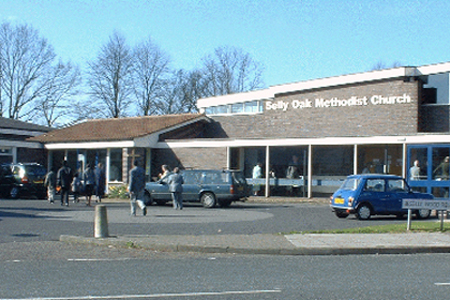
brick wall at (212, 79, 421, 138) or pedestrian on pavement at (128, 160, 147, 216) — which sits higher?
brick wall at (212, 79, 421, 138)

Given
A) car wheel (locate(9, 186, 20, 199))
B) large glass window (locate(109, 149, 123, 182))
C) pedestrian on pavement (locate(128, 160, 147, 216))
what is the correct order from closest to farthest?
1. pedestrian on pavement (locate(128, 160, 147, 216))
2. car wheel (locate(9, 186, 20, 199))
3. large glass window (locate(109, 149, 123, 182))

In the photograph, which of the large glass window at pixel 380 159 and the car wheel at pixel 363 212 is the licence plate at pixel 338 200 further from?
the large glass window at pixel 380 159

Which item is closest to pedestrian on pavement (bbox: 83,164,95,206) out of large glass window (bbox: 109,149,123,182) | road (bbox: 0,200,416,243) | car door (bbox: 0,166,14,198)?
road (bbox: 0,200,416,243)

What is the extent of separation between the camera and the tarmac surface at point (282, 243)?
12.8 metres

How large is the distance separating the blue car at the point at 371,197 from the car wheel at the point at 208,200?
608 centimetres

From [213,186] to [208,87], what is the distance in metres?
47.8

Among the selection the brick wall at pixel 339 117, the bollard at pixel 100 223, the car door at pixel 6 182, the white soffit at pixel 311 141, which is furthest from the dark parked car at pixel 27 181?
the bollard at pixel 100 223

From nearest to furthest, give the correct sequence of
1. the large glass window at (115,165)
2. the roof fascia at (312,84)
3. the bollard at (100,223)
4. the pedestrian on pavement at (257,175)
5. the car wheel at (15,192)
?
the bollard at (100,223) → the roof fascia at (312,84) → the car wheel at (15,192) → the pedestrian on pavement at (257,175) → the large glass window at (115,165)

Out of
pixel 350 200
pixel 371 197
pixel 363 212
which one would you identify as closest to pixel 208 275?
pixel 350 200

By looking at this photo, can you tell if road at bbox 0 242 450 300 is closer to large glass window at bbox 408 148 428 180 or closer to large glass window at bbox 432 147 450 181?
large glass window at bbox 432 147 450 181

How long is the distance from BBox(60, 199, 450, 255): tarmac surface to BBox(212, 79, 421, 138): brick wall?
598 inches

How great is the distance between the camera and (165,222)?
18.4m

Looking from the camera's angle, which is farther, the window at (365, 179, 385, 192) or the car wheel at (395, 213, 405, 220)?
the car wheel at (395, 213, 405, 220)

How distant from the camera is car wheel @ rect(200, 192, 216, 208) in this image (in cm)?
2541
